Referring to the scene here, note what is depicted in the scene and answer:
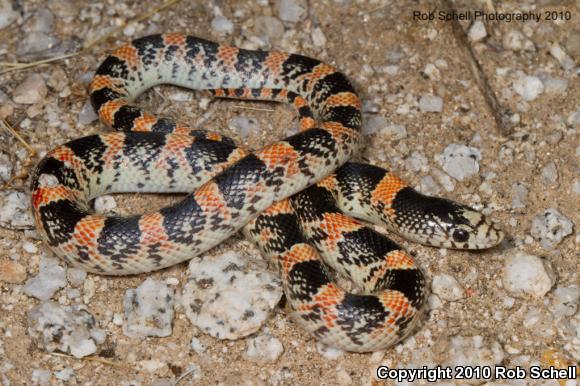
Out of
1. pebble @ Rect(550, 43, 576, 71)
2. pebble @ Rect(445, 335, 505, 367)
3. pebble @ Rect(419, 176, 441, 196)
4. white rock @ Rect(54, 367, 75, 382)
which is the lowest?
pebble @ Rect(445, 335, 505, 367)

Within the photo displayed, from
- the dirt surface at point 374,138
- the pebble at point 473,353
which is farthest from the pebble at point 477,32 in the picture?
the pebble at point 473,353

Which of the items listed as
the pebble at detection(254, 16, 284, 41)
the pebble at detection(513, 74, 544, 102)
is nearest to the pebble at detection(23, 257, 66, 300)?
the pebble at detection(254, 16, 284, 41)

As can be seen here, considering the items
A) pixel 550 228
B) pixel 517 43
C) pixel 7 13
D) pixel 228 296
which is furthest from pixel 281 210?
pixel 7 13

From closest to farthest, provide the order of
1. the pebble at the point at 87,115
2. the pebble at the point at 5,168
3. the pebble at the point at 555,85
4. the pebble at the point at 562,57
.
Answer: the pebble at the point at 5,168 → the pebble at the point at 87,115 → the pebble at the point at 555,85 → the pebble at the point at 562,57

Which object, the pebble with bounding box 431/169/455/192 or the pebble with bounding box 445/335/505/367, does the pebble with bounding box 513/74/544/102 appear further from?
the pebble with bounding box 445/335/505/367

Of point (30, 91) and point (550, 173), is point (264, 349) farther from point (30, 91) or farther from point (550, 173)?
point (30, 91)

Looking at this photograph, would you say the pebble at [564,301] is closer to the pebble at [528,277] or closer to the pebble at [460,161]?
the pebble at [528,277]

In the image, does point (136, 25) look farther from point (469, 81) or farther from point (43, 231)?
point (469, 81)
